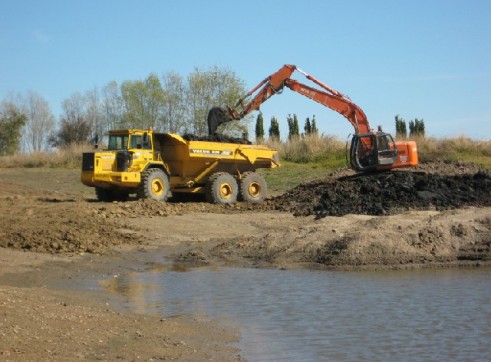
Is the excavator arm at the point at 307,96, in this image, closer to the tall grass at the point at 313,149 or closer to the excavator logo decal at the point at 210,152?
the excavator logo decal at the point at 210,152

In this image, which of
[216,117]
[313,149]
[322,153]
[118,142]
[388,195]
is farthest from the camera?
[313,149]

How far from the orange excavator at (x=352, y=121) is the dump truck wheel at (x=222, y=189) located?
2.09m

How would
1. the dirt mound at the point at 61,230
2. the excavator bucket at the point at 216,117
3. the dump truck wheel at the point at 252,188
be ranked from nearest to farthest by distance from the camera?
the dirt mound at the point at 61,230, the dump truck wheel at the point at 252,188, the excavator bucket at the point at 216,117

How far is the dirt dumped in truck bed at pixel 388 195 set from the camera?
23.0 metres

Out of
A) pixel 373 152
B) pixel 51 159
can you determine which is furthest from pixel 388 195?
pixel 51 159

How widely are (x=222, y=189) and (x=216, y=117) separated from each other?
125 inches

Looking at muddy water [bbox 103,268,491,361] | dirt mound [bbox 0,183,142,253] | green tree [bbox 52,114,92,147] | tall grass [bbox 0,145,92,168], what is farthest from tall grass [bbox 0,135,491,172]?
muddy water [bbox 103,268,491,361]

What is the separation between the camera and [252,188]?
28.0 meters

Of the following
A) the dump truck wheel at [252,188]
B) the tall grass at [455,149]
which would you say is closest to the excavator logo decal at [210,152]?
the dump truck wheel at [252,188]

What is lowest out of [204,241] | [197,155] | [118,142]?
[204,241]

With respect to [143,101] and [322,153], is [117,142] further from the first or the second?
[143,101]

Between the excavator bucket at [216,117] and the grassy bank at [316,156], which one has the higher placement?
the excavator bucket at [216,117]

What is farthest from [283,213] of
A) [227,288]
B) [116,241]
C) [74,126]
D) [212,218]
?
[74,126]

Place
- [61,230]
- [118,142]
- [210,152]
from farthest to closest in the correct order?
[210,152] < [118,142] < [61,230]
